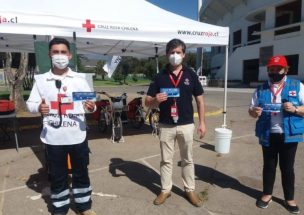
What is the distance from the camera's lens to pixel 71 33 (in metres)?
5.98

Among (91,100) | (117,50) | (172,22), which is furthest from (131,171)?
(117,50)

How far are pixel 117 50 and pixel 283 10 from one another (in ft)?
106

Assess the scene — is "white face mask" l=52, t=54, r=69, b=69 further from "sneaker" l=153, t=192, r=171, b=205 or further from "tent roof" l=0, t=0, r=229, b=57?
"tent roof" l=0, t=0, r=229, b=57

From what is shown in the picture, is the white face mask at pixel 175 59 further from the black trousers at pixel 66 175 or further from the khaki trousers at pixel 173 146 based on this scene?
the black trousers at pixel 66 175

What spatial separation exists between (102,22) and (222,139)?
3395 millimetres

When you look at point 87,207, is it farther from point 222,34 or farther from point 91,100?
point 222,34

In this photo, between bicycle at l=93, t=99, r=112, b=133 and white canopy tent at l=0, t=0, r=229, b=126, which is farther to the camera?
bicycle at l=93, t=99, r=112, b=133

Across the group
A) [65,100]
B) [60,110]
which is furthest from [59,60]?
[60,110]

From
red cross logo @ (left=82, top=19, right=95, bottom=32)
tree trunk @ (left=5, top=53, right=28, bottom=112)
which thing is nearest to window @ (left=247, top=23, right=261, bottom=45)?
tree trunk @ (left=5, top=53, right=28, bottom=112)

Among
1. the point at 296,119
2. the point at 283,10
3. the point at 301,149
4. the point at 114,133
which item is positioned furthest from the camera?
the point at 283,10

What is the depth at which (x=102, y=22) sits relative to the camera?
631 cm

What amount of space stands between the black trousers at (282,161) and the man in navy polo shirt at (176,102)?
907mm

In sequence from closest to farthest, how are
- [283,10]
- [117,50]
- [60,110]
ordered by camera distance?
1. [60,110]
2. [117,50]
3. [283,10]

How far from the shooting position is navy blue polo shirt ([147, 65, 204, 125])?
4.06 meters
